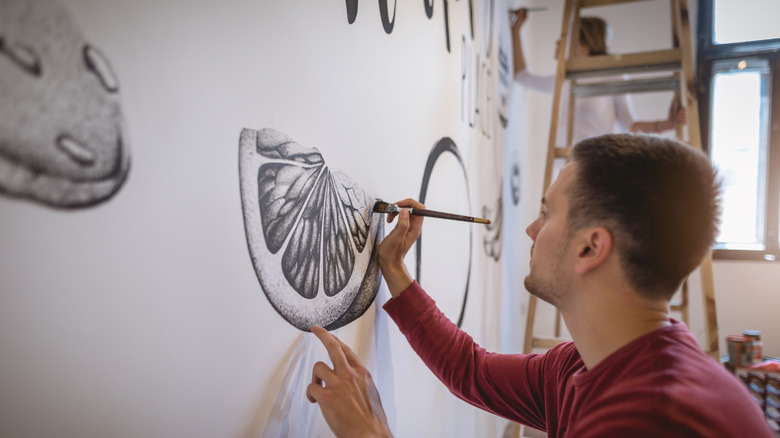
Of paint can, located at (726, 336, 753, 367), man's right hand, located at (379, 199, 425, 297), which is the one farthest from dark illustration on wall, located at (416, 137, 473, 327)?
paint can, located at (726, 336, 753, 367)

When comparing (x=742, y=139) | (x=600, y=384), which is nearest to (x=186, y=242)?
(x=600, y=384)

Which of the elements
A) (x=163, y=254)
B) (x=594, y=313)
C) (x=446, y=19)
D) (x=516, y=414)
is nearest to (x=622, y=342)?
(x=594, y=313)

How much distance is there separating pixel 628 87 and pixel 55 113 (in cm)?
215

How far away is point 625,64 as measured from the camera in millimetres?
1951

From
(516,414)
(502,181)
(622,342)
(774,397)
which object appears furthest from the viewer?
(774,397)

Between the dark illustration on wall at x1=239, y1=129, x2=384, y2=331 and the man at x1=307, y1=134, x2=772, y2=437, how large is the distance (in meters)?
0.07

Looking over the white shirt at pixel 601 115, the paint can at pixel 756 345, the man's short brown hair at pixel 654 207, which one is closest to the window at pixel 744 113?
the paint can at pixel 756 345

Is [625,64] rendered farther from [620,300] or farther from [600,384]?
[600,384]

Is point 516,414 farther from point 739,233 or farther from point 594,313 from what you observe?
point 739,233

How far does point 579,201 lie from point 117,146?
69 centimetres

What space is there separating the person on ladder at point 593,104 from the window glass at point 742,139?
0.98 metres

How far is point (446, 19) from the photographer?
1.30m

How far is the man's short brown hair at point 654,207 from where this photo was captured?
779 mm

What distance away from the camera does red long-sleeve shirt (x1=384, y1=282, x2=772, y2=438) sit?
0.61 metres
